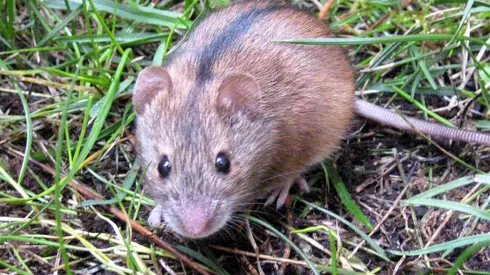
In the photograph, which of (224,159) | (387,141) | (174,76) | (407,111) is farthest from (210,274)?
(407,111)

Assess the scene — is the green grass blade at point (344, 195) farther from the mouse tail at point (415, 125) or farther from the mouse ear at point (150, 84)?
the mouse ear at point (150, 84)

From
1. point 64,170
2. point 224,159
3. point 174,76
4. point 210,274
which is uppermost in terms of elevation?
point 174,76

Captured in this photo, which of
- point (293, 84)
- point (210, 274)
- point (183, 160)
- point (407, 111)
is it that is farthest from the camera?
point (407, 111)

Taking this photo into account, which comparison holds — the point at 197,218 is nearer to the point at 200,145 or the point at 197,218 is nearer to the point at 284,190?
the point at 200,145

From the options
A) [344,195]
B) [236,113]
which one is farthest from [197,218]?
[344,195]

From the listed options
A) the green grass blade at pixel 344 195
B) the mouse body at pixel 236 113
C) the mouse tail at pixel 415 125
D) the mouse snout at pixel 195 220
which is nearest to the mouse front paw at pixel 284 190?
the mouse body at pixel 236 113

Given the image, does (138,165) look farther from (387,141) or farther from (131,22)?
(387,141)
